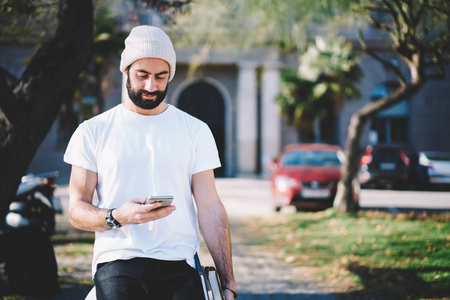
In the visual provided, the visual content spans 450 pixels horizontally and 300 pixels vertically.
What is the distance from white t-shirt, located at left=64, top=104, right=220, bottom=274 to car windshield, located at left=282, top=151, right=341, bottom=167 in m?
11.3

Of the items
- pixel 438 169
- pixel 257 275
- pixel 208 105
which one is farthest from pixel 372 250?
pixel 208 105

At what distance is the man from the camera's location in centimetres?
238

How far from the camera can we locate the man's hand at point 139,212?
2.27 meters

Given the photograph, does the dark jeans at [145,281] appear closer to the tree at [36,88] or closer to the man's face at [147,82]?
the man's face at [147,82]

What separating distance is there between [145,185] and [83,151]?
1.07ft

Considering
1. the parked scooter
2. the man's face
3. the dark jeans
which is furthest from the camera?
the parked scooter

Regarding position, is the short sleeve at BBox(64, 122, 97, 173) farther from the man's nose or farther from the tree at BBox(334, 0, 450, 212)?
the tree at BBox(334, 0, 450, 212)

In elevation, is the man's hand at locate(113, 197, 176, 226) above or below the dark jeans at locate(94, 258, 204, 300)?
above

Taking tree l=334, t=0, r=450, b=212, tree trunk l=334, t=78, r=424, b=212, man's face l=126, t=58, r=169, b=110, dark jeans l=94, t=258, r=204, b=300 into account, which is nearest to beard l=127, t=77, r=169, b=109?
man's face l=126, t=58, r=169, b=110

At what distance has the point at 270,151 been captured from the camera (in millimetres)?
26938

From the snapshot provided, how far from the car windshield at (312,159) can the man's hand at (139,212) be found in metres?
11.6

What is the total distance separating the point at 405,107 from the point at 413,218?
18754 mm

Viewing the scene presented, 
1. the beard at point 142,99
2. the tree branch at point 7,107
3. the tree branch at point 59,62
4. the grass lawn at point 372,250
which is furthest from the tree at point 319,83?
the beard at point 142,99

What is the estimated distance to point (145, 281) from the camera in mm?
2361
